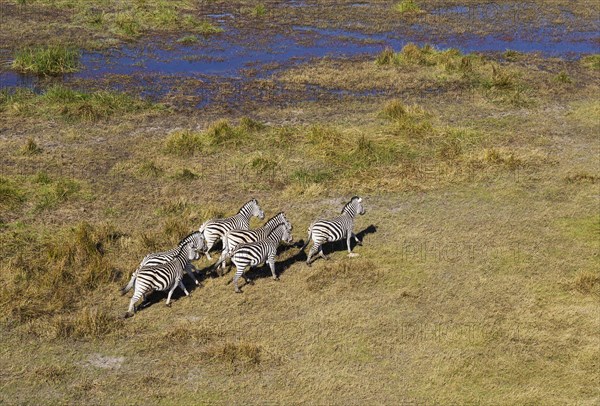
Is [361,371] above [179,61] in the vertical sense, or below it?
below

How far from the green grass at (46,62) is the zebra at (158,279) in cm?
1952

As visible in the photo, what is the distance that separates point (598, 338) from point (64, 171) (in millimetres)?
16058

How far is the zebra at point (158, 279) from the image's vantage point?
560 inches

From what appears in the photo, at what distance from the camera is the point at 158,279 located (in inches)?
564

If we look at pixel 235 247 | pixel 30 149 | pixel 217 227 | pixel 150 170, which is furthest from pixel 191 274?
pixel 30 149

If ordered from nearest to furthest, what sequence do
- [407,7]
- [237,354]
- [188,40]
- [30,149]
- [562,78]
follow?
[237,354] → [30,149] → [562,78] → [188,40] → [407,7]

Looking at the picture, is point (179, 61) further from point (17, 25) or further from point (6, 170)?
point (6, 170)

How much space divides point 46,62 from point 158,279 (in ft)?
66.8

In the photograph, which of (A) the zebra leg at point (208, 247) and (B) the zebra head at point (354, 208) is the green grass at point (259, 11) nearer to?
(B) the zebra head at point (354, 208)

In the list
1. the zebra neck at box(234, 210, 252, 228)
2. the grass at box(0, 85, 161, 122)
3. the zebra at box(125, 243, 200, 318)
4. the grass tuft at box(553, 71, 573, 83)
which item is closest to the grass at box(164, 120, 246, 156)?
the grass at box(0, 85, 161, 122)

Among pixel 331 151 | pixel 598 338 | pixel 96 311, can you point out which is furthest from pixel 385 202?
pixel 96 311

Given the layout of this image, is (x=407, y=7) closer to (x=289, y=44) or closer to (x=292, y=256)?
(x=289, y=44)

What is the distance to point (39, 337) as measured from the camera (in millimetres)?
13484

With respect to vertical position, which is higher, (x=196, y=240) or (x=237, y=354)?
(x=196, y=240)
